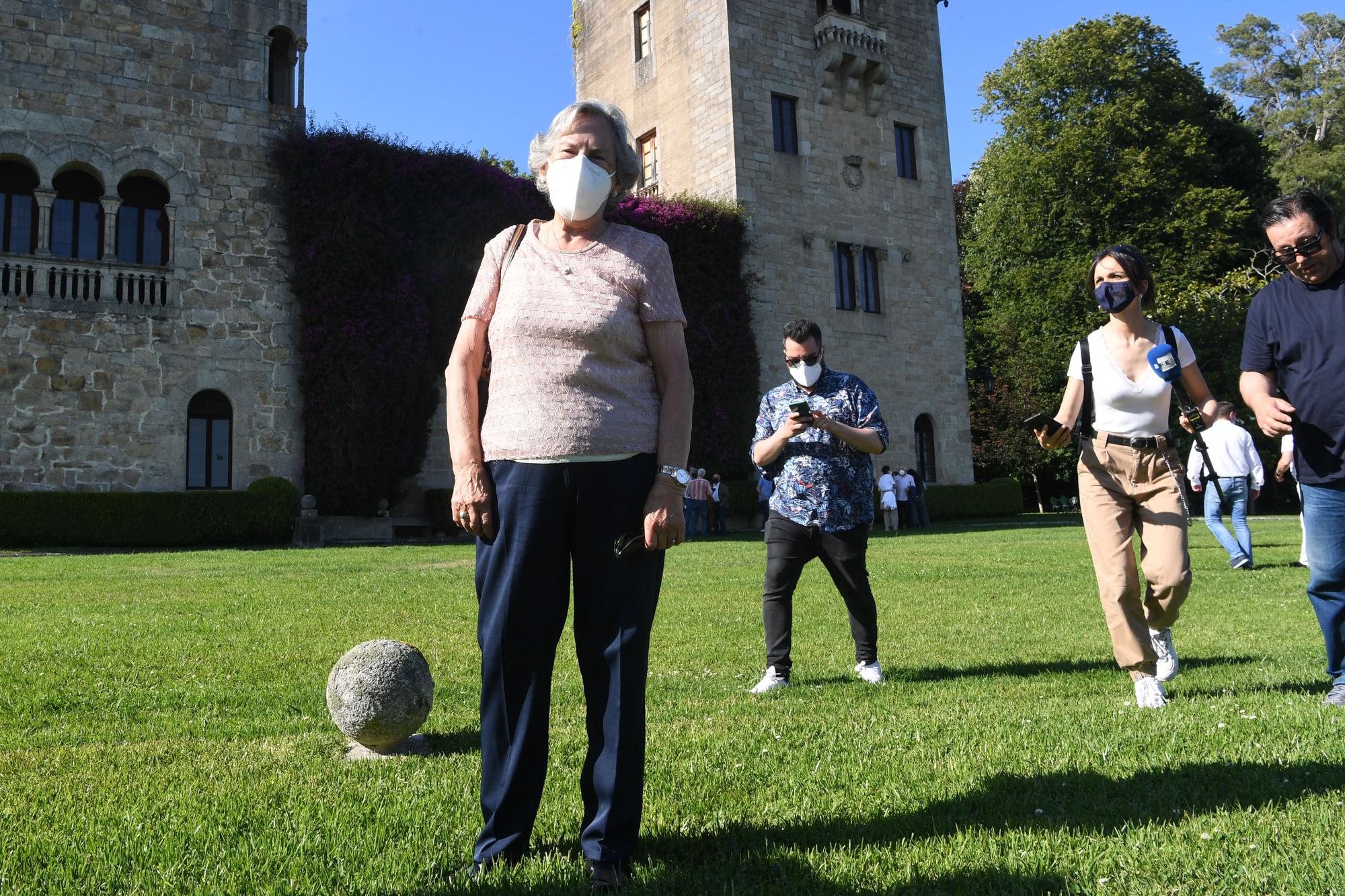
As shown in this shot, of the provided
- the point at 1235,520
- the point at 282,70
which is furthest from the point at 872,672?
the point at 282,70

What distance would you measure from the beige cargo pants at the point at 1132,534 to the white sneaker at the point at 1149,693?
5 cm

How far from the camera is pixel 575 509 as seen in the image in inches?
108

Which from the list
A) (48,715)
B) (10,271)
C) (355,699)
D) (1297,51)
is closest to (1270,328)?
(355,699)

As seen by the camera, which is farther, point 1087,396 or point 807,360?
point 807,360

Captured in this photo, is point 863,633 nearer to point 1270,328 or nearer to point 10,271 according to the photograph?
point 1270,328

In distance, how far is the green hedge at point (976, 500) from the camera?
2831 centimetres

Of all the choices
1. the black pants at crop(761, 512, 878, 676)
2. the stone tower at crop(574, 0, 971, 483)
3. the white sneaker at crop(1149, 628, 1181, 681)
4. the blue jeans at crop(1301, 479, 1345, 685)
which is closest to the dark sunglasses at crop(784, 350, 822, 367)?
the black pants at crop(761, 512, 878, 676)

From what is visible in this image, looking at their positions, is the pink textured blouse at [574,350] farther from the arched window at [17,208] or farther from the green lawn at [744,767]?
the arched window at [17,208]

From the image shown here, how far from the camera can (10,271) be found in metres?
18.5

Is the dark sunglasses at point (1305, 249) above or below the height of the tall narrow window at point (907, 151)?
below

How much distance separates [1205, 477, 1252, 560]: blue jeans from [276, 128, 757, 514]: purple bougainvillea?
13439 mm

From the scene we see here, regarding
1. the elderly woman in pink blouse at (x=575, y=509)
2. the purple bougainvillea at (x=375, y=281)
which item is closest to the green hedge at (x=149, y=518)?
the purple bougainvillea at (x=375, y=281)

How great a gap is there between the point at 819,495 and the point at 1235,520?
331 inches

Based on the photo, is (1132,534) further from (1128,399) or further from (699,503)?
(699,503)
